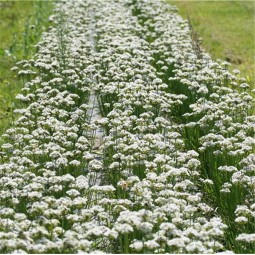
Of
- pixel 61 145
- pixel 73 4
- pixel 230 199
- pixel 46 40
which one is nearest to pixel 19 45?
pixel 46 40

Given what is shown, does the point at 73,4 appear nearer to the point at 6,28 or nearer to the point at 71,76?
the point at 6,28

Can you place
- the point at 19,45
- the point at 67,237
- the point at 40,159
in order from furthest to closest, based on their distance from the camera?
the point at 19,45 < the point at 40,159 < the point at 67,237

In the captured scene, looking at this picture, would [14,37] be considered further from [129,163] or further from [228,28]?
[129,163]

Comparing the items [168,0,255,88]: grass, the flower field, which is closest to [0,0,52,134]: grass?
the flower field

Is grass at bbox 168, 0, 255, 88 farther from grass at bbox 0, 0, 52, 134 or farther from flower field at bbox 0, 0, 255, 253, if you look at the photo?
grass at bbox 0, 0, 52, 134

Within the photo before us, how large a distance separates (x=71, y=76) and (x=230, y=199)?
4937 mm

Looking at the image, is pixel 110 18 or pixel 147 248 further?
pixel 110 18

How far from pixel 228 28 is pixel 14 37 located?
7146mm

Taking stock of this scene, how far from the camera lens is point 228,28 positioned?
63.4 feet

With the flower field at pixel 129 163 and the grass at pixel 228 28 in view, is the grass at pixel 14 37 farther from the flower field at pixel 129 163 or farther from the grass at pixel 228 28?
the grass at pixel 228 28

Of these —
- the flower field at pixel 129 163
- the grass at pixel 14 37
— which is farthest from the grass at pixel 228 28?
the grass at pixel 14 37

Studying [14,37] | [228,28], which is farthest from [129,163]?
[228,28]

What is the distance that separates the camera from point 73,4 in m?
19.3

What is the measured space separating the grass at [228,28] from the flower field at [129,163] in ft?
8.64
